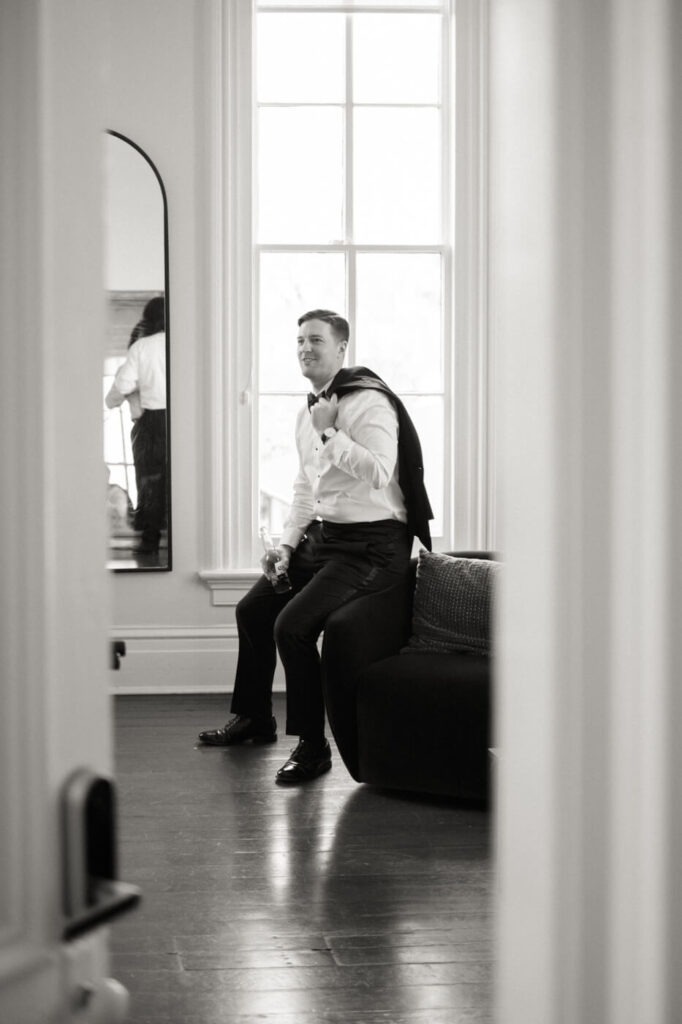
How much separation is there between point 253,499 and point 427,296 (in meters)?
1.37

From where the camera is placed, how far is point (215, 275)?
17.7ft

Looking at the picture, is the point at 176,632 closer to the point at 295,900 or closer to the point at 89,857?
the point at 295,900

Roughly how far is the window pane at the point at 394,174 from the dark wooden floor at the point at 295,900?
111 inches

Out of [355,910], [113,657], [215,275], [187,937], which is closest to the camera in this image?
[113,657]

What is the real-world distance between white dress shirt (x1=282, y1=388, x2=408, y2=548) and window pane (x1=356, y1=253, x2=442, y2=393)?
1.64 meters

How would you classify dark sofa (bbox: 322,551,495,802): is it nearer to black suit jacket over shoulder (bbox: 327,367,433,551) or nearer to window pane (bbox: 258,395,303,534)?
black suit jacket over shoulder (bbox: 327,367,433,551)

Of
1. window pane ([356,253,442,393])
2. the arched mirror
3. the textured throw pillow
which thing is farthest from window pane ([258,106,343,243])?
the textured throw pillow

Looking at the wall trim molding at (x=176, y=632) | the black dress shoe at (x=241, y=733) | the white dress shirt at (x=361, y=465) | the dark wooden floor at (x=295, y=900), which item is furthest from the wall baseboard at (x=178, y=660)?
the white dress shirt at (x=361, y=465)

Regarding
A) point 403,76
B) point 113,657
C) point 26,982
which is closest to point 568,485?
point 26,982

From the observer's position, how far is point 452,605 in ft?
12.4

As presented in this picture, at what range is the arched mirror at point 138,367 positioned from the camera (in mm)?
5344

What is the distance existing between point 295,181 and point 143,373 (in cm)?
125

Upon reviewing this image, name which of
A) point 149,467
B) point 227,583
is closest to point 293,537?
point 227,583

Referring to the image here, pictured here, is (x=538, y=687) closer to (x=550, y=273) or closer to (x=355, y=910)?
(x=550, y=273)
